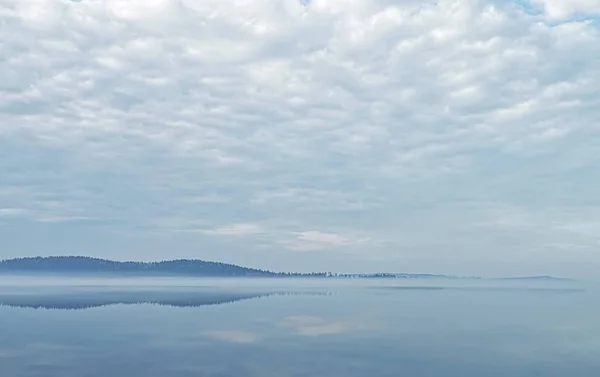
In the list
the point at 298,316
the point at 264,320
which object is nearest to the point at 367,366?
the point at 264,320

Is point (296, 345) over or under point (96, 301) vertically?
under

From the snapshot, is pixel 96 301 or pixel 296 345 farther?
pixel 96 301

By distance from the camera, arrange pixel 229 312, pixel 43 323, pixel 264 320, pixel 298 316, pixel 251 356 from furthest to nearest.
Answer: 1. pixel 229 312
2. pixel 298 316
3. pixel 264 320
4. pixel 43 323
5. pixel 251 356

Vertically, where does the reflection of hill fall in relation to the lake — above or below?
above

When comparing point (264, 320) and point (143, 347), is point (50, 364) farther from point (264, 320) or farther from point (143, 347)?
point (264, 320)

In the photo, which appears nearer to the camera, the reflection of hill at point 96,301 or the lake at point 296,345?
the lake at point 296,345

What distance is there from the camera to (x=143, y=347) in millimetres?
29750

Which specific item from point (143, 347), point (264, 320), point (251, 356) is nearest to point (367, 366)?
point (251, 356)

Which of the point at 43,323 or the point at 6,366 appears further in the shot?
the point at 43,323

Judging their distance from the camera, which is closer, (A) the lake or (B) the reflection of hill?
(A) the lake

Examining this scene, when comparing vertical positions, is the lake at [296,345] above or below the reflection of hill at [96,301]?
below

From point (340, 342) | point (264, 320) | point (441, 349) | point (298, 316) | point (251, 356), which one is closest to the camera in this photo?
point (251, 356)

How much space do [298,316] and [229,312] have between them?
7021 mm

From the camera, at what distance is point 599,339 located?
1304 inches
